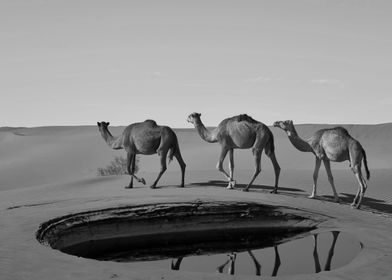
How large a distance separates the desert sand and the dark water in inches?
20.2

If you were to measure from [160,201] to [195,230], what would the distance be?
1215 millimetres

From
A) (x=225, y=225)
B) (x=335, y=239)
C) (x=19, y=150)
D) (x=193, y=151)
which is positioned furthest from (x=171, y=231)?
(x=19, y=150)

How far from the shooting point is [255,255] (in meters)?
9.12

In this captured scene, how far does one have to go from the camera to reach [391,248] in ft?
28.5

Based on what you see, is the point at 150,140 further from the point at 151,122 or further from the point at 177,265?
the point at 177,265

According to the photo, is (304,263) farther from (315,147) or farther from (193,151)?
(193,151)

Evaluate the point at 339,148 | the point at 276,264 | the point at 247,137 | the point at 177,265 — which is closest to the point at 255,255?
the point at 276,264

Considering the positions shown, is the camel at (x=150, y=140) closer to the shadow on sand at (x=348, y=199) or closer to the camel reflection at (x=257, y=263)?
the shadow on sand at (x=348, y=199)

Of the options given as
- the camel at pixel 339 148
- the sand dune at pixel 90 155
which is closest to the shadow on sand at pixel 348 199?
the camel at pixel 339 148

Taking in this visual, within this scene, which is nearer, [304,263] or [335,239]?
[304,263]

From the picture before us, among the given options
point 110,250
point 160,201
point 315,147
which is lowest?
point 110,250

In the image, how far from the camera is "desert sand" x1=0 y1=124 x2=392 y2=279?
271 inches

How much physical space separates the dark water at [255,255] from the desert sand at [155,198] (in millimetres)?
514

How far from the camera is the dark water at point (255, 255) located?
821 centimetres
